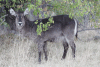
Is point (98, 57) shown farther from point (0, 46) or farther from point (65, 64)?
point (0, 46)

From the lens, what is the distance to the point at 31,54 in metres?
5.36

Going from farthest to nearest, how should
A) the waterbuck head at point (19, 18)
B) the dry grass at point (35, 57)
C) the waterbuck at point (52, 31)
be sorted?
the waterbuck at point (52, 31) < the waterbuck head at point (19, 18) < the dry grass at point (35, 57)

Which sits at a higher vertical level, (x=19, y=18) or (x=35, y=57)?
(x=19, y=18)

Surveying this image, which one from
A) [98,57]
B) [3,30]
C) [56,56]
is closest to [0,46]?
[3,30]

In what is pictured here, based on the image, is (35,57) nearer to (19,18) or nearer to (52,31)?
(52,31)

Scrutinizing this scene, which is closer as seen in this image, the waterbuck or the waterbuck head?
the waterbuck head

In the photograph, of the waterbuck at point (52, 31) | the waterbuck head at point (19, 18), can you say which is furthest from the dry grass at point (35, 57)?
the waterbuck head at point (19, 18)

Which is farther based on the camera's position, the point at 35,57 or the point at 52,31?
the point at 35,57

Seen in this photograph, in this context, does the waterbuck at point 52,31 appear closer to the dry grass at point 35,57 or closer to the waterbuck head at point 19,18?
the waterbuck head at point 19,18

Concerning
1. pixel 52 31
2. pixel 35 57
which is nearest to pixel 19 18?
pixel 52 31

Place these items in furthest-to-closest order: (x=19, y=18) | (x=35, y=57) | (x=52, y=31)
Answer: (x=35, y=57)
(x=52, y=31)
(x=19, y=18)

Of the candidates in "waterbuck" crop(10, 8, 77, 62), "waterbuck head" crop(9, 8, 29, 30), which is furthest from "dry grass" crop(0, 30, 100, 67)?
"waterbuck head" crop(9, 8, 29, 30)

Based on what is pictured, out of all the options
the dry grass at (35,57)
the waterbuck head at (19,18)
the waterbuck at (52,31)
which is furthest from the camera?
the waterbuck at (52,31)

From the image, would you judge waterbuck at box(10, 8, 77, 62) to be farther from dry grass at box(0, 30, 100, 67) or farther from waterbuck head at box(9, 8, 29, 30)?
dry grass at box(0, 30, 100, 67)
